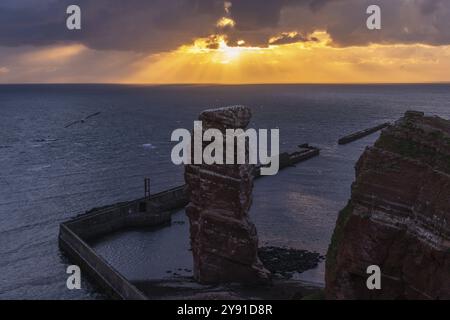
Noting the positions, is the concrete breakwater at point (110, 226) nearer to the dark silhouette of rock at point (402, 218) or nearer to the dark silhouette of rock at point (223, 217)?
the dark silhouette of rock at point (223, 217)

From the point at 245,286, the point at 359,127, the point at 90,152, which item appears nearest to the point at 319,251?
the point at 245,286

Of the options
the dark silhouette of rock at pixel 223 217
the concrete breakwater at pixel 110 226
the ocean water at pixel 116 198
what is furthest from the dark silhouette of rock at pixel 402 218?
the ocean water at pixel 116 198

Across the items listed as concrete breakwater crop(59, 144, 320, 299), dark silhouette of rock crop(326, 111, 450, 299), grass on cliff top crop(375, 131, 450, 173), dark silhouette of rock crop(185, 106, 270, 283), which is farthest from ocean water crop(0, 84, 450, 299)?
grass on cliff top crop(375, 131, 450, 173)

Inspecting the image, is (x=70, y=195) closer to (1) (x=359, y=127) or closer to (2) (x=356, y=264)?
(2) (x=356, y=264)

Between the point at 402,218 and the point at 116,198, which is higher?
the point at 402,218

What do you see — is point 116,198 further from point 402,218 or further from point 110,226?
point 402,218

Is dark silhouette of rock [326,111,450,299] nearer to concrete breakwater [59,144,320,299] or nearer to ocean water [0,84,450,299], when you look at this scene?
concrete breakwater [59,144,320,299]

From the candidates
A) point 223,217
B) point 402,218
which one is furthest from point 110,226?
point 402,218
